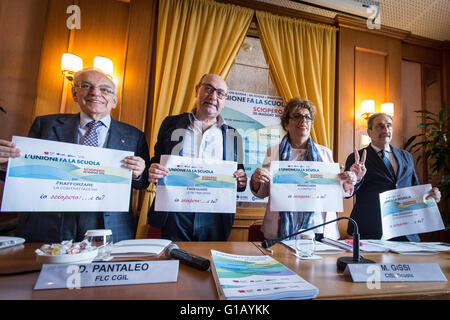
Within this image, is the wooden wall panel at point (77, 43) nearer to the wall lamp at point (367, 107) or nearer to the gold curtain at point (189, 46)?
the gold curtain at point (189, 46)

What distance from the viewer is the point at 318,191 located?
1.36m

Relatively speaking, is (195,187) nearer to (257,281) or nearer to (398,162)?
(257,281)

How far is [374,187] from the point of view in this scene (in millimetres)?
1886

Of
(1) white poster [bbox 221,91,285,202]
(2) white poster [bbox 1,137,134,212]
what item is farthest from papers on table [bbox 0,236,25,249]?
(1) white poster [bbox 221,91,285,202]

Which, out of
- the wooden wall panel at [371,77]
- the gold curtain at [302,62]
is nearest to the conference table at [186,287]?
the gold curtain at [302,62]

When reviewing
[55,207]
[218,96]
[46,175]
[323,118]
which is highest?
[323,118]

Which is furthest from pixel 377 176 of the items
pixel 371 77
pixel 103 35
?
pixel 103 35

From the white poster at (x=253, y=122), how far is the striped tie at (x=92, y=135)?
1900 millimetres

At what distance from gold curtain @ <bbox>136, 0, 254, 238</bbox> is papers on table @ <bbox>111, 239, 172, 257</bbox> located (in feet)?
6.10

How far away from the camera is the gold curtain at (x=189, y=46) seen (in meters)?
2.90

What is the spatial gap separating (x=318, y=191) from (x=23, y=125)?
3.23 m
